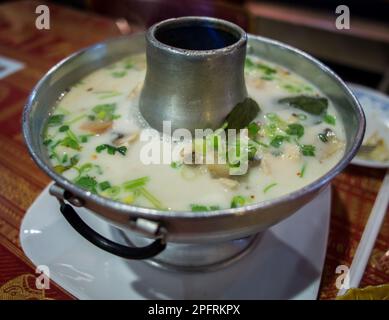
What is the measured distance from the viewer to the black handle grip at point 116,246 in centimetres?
108

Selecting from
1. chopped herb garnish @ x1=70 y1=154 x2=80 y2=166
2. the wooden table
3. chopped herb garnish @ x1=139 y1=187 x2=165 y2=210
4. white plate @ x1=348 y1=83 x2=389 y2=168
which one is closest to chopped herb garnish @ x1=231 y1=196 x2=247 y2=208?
chopped herb garnish @ x1=139 y1=187 x2=165 y2=210

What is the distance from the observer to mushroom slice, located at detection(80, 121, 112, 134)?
5.05 ft

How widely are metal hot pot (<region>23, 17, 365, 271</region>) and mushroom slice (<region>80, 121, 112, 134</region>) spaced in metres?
0.16

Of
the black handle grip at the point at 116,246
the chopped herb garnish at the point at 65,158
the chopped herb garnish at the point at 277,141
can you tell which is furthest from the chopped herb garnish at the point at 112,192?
the chopped herb garnish at the point at 277,141

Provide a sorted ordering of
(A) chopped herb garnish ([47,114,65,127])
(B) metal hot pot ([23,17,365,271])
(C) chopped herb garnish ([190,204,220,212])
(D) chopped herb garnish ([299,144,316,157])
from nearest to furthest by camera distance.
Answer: (B) metal hot pot ([23,17,365,271]) < (C) chopped herb garnish ([190,204,220,212]) < (D) chopped herb garnish ([299,144,316,157]) < (A) chopped herb garnish ([47,114,65,127])

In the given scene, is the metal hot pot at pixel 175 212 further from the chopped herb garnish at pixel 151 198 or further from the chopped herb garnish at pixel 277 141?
the chopped herb garnish at pixel 277 141

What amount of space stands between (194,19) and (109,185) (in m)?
0.73

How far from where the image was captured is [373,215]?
1665 mm

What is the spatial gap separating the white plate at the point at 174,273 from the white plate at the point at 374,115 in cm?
53

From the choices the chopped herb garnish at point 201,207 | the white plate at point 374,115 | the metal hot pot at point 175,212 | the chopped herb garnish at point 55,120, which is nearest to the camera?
the metal hot pot at point 175,212

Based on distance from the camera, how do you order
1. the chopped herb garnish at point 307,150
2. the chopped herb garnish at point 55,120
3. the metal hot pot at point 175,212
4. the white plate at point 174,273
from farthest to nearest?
the chopped herb garnish at point 55,120 < the chopped herb garnish at point 307,150 < the white plate at point 174,273 < the metal hot pot at point 175,212

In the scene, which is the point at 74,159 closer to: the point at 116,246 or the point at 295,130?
the point at 116,246

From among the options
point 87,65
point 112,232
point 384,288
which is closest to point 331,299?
point 384,288

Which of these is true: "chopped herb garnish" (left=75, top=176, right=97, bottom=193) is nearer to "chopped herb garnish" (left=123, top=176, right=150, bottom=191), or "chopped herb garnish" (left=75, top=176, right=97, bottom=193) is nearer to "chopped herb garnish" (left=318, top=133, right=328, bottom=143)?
"chopped herb garnish" (left=123, top=176, right=150, bottom=191)
